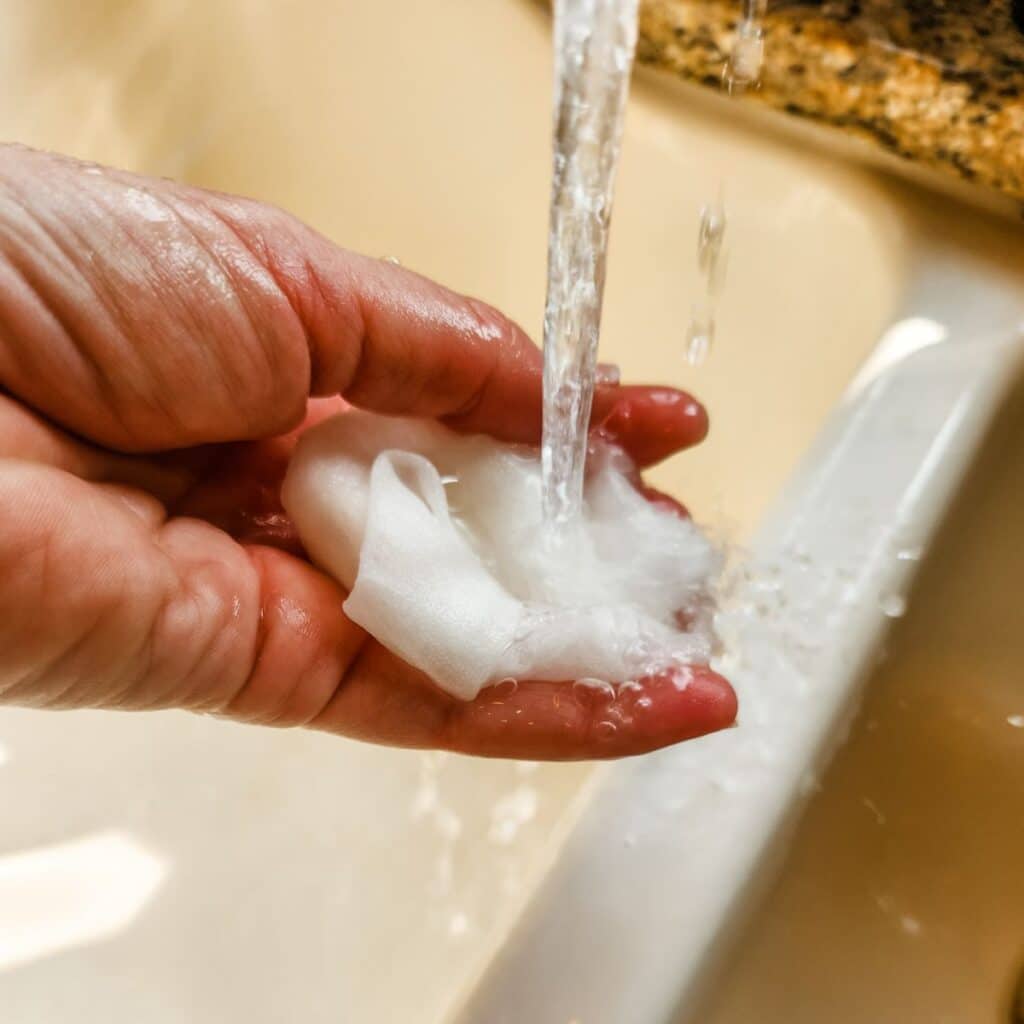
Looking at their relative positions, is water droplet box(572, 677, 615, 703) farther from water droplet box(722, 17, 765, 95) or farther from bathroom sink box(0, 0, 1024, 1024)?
water droplet box(722, 17, 765, 95)

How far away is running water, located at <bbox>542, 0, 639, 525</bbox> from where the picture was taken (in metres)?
0.47

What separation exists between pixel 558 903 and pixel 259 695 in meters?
0.17

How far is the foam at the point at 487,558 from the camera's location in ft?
1.74

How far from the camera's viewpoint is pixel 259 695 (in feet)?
1.75

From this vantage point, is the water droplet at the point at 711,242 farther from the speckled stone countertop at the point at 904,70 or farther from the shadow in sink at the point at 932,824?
the shadow in sink at the point at 932,824

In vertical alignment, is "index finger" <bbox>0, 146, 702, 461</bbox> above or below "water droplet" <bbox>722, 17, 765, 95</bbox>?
below

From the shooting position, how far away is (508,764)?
2.48 ft

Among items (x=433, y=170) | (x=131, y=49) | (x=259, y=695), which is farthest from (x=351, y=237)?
(x=259, y=695)

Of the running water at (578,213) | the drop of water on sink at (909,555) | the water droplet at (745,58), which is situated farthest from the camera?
the water droplet at (745,58)

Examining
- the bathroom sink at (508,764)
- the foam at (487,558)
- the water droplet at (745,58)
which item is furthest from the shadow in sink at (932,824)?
the water droplet at (745,58)

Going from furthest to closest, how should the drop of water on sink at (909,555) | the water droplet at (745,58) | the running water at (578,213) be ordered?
the water droplet at (745,58)
the drop of water on sink at (909,555)
the running water at (578,213)

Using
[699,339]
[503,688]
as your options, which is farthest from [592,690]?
[699,339]

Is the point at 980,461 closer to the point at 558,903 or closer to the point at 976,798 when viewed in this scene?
the point at 976,798

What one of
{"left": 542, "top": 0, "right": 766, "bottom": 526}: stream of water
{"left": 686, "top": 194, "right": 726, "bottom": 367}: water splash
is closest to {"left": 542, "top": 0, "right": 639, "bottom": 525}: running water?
{"left": 542, "top": 0, "right": 766, "bottom": 526}: stream of water
